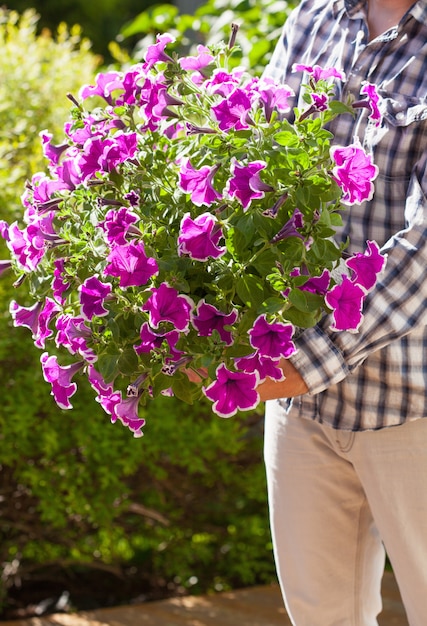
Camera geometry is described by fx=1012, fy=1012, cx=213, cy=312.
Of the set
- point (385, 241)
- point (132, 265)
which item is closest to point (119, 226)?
point (132, 265)

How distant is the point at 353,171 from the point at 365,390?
0.51 meters

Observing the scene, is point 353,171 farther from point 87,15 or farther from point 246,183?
point 87,15

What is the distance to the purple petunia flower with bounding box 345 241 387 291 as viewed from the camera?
4.92 feet

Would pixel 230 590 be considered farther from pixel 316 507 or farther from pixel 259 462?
pixel 316 507

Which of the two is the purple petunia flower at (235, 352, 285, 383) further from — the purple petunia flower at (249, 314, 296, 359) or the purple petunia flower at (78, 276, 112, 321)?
the purple petunia flower at (78, 276, 112, 321)

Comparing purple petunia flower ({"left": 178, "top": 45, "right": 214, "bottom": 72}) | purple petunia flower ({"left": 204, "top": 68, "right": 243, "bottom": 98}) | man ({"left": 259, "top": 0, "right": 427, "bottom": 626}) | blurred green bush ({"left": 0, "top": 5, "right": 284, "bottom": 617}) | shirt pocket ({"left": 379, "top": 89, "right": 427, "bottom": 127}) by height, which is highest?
purple petunia flower ({"left": 178, "top": 45, "right": 214, "bottom": 72})

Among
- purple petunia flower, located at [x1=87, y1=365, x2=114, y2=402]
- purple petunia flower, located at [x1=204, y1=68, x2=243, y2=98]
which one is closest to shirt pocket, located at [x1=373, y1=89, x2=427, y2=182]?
purple petunia flower, located at [x1=204, y1=68, x2=243, y2=98]

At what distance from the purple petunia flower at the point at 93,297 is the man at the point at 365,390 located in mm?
305

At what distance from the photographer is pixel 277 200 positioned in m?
1.50

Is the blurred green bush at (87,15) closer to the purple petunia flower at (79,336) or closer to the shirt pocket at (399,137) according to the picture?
the shirt pocket at (399,137)

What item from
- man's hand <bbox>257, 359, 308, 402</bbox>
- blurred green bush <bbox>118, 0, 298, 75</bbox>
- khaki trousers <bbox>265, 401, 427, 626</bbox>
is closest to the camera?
man's hand <bbox>257, 359, 308, 402</bbox>

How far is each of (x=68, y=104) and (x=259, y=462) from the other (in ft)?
5.07

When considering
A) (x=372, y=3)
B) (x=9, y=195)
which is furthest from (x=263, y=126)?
(x=9, y=195)

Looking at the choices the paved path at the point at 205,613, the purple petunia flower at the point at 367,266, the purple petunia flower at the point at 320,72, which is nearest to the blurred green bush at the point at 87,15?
the paved path at the point at 205,613
